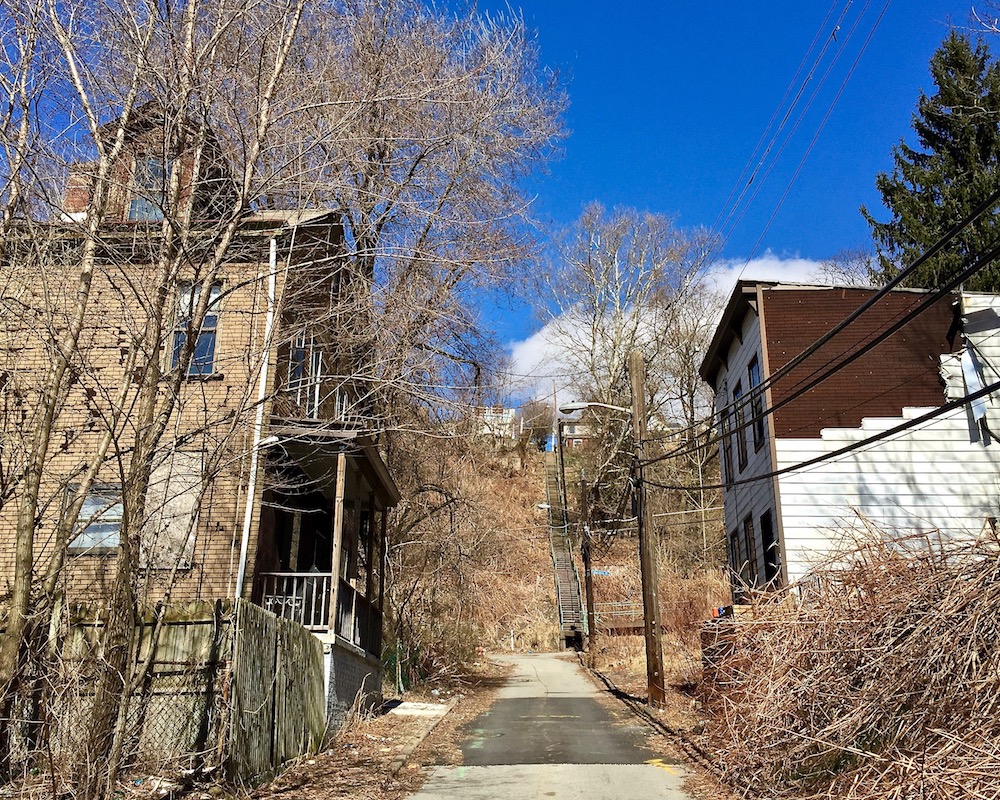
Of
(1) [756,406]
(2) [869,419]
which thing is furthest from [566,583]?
(2) [869,419]

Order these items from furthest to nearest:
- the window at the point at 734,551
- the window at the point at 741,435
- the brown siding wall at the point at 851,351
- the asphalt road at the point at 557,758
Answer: the window at the point at 734,551 < the window at the point at 741,435 < the brown siding wall at the point at 851,351 < the asphalt road at the point at 557,758

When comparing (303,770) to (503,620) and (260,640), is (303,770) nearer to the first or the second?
(260,640)

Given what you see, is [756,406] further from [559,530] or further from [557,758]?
[559,530]

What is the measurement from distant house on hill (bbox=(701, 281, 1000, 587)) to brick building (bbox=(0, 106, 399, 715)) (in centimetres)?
840

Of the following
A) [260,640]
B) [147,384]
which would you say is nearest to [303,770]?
[260,640]

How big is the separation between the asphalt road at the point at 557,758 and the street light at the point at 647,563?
863mm

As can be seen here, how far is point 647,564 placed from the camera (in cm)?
1673

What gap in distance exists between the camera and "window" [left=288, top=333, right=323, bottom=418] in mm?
8828

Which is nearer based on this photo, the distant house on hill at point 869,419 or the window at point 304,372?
the window at point 304,372

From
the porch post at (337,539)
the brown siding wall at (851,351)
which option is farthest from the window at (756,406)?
the porch post at (337,539)

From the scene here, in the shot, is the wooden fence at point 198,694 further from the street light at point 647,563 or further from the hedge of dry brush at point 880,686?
the street light at point 647,563

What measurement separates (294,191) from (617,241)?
32.2 m

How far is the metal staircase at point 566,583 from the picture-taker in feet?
114

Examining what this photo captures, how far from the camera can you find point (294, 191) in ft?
27.6
